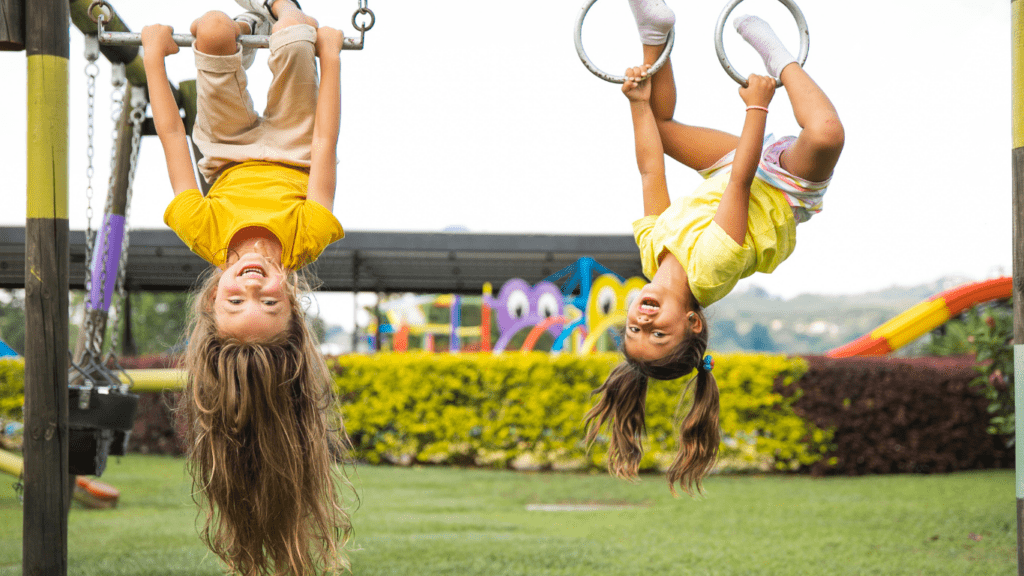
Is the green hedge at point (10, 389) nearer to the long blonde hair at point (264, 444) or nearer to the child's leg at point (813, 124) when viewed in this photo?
the long blonde hair at point (264, 444)

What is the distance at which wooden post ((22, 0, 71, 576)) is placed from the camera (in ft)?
9.86

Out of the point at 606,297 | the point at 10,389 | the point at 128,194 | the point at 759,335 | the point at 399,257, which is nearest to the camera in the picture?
the point at 128,194

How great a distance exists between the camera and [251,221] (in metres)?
2.70

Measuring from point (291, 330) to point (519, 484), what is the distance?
17.5ft

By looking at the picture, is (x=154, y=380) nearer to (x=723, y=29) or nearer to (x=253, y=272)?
(x=253, y=272)

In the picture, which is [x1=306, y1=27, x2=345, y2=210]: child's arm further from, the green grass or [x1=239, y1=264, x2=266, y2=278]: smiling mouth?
the green grass

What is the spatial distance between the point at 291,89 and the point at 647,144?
4.16 feet

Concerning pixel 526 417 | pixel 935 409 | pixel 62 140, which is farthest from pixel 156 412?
pixel 935 409

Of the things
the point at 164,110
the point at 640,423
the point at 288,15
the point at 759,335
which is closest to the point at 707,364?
the point at 640,423

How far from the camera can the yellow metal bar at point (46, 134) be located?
3047 millimetres

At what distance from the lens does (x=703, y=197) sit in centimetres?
295

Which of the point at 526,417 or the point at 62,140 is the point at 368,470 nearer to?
the point at 526,417

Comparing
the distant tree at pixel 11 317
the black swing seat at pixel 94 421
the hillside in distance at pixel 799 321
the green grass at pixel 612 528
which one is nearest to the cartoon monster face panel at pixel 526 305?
the green grass at pixel 612 528

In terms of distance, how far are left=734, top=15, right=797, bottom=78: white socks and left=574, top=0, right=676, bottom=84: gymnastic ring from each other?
0.81 ft
